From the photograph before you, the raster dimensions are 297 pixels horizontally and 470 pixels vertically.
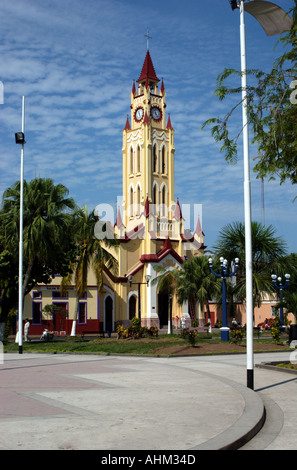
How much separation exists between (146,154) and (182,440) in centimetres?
5616

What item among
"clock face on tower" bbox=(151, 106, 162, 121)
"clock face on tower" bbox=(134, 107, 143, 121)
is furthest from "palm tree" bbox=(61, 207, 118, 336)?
"clock face on tower" bbox=(151, 106, 162, 121)

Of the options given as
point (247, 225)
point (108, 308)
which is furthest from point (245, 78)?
point (108, 308)

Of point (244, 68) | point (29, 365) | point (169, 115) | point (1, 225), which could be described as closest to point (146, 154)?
point (169, 115)

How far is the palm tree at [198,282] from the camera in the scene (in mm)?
41844

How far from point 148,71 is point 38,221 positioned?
4153 centimetres

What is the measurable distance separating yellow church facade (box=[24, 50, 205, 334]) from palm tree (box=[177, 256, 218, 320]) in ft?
23.3

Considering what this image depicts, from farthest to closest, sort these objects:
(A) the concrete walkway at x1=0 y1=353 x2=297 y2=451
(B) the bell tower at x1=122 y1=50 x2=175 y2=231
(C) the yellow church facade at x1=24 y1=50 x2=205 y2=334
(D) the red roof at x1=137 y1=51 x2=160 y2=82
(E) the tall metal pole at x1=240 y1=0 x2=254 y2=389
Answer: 1. (D) the red roof at x1=137 y1=51 x2=160 y2=82
2. (B) the bell tower at x1=122 y1=50 x2=175 y2=231
3. (C) the yellow church facade at x1=24 y1=50 x2=205 y2=334
4. (E) the tall metal pole at x1=240 y1=0 x2=254 y2=389
5. (A) the concrete walkway at x1=0 y1=353 x2=297 y2=451

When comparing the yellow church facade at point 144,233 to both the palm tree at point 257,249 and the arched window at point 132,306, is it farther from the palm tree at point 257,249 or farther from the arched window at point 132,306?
the palm tree at point 257,249

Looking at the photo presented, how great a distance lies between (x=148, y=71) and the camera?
65.8 meters

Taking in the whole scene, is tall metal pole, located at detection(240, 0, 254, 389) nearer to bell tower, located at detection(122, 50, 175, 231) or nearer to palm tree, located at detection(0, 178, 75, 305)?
palm tree, located at detection(0, 178, 75, 305)

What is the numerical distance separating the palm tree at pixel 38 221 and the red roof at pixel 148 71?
38079 millimetres

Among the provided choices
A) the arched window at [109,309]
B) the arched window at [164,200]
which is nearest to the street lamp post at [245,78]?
the arched window at [109,309]

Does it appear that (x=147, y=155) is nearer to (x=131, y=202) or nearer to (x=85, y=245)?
(x=131, y=202)

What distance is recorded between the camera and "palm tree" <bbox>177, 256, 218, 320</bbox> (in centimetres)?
4184
